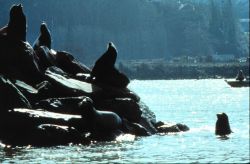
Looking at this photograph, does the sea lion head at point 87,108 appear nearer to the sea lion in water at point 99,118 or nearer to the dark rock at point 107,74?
the sea lion in water at point 99,118

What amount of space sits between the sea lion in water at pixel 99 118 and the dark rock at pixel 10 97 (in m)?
2.91

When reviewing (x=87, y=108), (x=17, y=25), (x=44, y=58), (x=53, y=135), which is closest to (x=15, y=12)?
(x=17, y=25)

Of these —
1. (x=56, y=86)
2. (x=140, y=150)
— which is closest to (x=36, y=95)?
(x=56, y=86)

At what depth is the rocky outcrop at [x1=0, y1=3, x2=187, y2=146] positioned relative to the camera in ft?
92.4

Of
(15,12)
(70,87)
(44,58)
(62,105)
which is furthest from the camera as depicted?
(15,12)

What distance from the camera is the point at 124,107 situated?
33.5 meters

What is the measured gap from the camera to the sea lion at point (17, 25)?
3525 centimetres

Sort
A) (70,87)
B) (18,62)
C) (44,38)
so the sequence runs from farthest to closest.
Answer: (44,38)
(18,62)
(70,87)

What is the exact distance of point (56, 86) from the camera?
32469 millimetres

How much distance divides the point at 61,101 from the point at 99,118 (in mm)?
2540

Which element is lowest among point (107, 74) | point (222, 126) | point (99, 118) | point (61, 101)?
point (222, 126)

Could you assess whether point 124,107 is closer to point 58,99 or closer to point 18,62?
point 58,99

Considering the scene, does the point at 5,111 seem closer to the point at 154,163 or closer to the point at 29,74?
the point at 29,74

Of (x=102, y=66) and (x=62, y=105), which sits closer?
(x=62, y=105)
